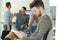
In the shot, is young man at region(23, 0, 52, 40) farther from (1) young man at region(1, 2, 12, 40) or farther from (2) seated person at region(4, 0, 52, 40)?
(1) young man at region(1, 2, 12, 40)

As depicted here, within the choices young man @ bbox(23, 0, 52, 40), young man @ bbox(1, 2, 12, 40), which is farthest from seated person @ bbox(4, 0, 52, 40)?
young man @ bbox(1, 2, 12, 40)

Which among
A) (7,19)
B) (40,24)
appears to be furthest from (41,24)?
(7,19)

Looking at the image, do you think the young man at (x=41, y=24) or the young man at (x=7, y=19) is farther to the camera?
the young man at (x=7, y=19)

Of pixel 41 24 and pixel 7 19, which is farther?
pixel 7 19

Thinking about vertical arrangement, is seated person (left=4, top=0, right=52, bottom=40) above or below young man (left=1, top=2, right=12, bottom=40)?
above

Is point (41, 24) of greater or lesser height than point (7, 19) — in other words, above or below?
above

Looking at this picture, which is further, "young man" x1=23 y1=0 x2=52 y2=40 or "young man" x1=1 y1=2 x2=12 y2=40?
"young man" x1=1 y1=2 x2=12 y2=40

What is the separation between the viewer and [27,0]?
529 cm

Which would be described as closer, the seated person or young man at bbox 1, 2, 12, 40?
the seated person

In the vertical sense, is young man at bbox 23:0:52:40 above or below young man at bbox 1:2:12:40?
above

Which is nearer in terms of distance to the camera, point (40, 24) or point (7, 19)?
point (40, 24)

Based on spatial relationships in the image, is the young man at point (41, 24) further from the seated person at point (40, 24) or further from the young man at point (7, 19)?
the young man at point (7, 19)

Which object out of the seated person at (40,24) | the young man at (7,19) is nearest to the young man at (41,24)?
the seated person at (40,24)

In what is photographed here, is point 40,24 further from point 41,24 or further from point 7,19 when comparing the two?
point 7,19
